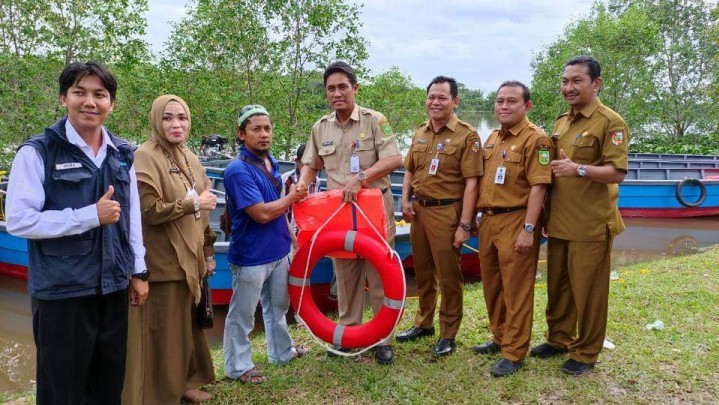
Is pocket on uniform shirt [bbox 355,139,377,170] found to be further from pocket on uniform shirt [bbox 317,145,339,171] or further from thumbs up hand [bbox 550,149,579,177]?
thumbs up hand [bbox 550,149,579,177]

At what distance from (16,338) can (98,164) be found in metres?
3.90

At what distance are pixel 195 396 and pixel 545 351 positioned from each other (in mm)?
1907

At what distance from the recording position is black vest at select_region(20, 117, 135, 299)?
1.70 meters

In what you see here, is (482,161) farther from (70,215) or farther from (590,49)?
(590,49)

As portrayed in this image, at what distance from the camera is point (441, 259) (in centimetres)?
283

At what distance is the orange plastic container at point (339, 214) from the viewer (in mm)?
2645

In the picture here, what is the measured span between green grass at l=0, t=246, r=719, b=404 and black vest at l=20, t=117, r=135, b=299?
1038mm

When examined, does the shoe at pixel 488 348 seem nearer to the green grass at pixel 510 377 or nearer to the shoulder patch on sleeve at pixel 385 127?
the green grass at pixel 510 377

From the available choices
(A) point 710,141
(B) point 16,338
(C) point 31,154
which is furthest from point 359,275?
(A) point 710,141

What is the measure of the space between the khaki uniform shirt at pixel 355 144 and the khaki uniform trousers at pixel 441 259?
0.33 meters

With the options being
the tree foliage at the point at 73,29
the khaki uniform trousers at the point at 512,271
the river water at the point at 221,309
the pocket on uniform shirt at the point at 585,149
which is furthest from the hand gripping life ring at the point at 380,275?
A: the tree foliage at the point at 73,29

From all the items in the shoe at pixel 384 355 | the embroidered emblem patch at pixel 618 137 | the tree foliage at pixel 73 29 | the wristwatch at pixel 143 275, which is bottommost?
the shoe at pixel 384 355

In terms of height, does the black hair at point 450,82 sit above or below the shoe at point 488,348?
above

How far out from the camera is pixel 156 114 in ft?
7.16
